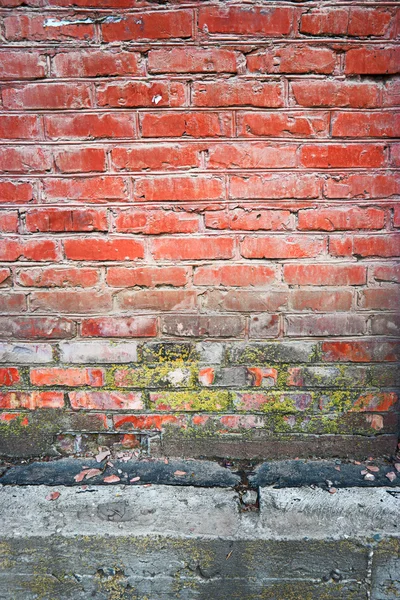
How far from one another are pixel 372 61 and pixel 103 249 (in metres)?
1.14

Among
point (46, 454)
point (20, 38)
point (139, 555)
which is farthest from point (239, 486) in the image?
point (20, 38)

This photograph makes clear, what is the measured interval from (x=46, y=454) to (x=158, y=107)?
4.59ft

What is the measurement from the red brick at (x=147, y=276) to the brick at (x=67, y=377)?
362 mm

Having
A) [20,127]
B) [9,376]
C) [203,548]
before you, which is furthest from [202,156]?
[203,548]

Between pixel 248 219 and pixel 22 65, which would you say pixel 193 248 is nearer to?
pixel 248 219

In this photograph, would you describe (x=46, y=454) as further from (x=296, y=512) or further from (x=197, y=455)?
(x=296, y=512)

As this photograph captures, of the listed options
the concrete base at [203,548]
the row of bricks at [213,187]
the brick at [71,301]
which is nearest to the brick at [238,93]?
the row of bricks at [213,187]

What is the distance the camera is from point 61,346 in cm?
168

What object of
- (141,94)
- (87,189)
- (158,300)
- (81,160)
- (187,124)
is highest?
(141,94)

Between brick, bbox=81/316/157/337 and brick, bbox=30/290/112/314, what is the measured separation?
1.8 inches

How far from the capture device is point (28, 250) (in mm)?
1609

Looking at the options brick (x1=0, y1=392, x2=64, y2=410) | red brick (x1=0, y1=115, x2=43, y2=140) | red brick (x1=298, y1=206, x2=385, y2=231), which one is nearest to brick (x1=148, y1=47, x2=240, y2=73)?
red brick (x1=0, y1=115, x2=43, y2=140)

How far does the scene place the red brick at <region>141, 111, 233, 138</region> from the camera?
59.9 inches

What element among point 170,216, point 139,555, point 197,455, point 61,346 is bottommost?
point 139,555
